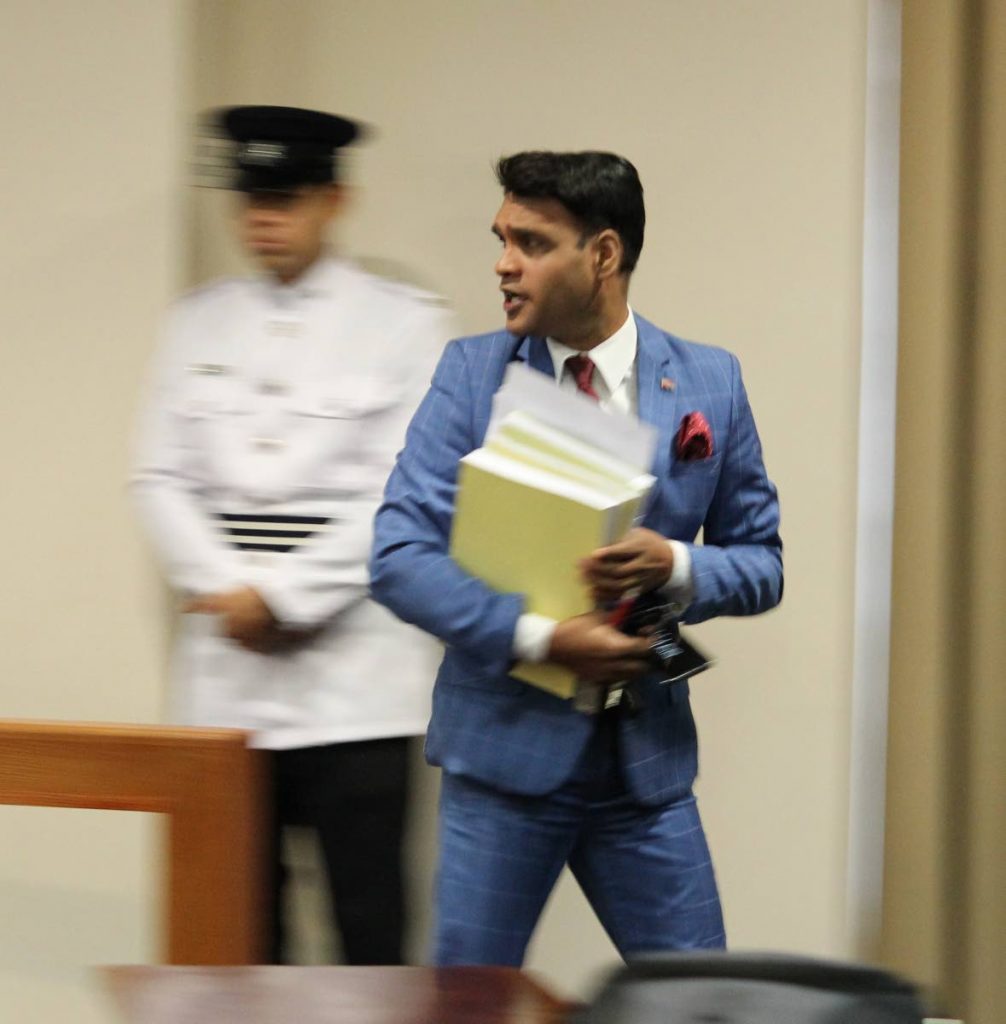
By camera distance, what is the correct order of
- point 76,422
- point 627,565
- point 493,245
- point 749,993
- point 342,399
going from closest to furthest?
point 749,993 < point 627,565 < point 342,399 < point 76,422 < point 493,245

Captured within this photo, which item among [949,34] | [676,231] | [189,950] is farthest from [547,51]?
[189,950]

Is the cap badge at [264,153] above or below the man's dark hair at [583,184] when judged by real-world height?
above

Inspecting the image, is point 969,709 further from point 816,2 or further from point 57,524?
point 57,524

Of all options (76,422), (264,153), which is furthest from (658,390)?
(76,422)

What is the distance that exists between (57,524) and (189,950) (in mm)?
1306

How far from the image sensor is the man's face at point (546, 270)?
6.70ft

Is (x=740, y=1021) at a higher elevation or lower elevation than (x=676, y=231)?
lower

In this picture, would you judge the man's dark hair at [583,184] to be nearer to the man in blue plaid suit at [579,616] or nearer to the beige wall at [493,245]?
the man in blue plaid suit at [579,616]

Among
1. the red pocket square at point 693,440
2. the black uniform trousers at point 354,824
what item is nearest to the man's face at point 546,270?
the red pocket square at point 693,440

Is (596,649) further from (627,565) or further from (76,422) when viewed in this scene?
(76,422)

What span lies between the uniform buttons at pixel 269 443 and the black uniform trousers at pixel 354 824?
49cm

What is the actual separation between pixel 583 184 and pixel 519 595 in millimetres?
570

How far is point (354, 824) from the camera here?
2498 mm

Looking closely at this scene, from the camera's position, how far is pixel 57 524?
2.88 metres
